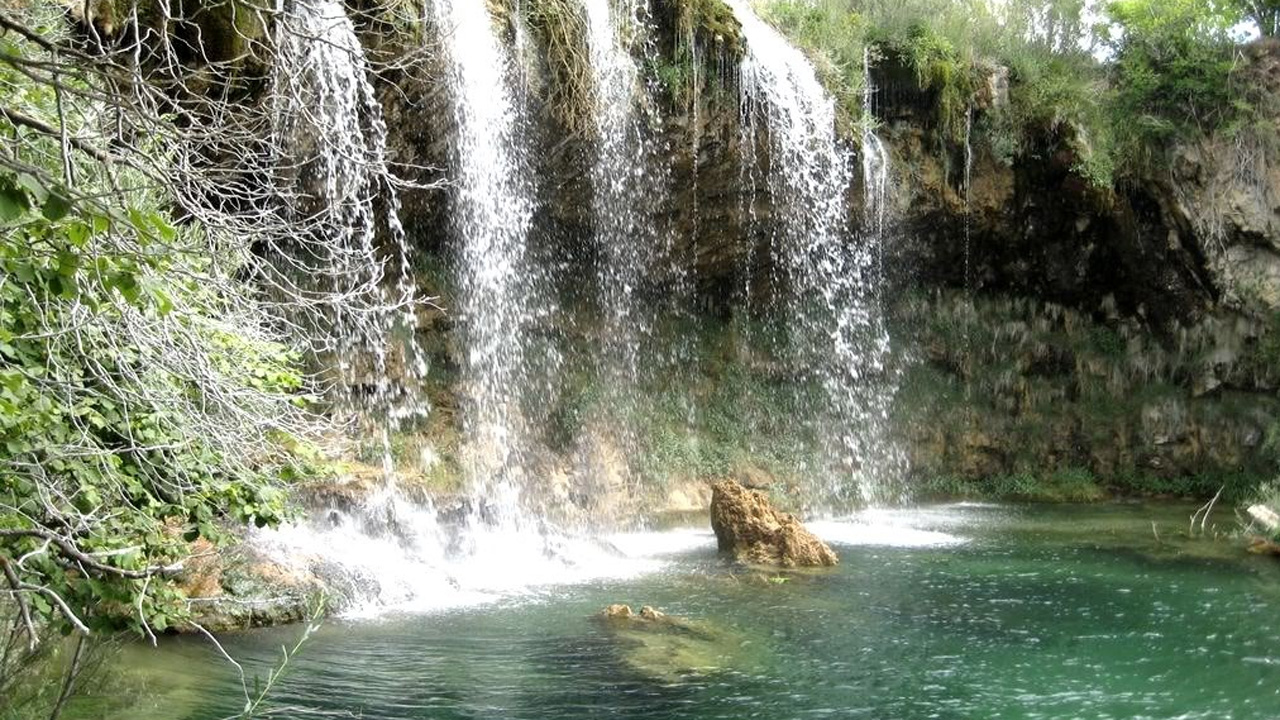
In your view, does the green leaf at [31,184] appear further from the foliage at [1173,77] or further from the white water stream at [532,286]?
the foliage at [1173,77]

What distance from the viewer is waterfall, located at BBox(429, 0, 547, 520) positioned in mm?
14852

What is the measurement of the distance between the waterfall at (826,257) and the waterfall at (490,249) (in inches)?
140

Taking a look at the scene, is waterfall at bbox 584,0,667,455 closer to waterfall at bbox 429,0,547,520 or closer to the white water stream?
the white water stream

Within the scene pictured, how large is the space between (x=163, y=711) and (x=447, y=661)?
82.9 inches

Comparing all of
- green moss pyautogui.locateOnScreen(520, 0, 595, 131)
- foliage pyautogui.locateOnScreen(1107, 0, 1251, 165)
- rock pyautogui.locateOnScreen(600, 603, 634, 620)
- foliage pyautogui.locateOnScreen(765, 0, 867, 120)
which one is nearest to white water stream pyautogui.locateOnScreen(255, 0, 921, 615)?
green moss pyautogui.locateOnScreen(520, 0, 595, 131)

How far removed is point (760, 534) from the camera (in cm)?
1298

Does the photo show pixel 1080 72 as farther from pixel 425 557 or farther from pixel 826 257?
pixel 425 557

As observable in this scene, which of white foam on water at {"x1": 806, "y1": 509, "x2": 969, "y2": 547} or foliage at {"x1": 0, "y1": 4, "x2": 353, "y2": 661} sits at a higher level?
foliage at {"x1": 0, "y1": 4, "x2": 353, "y2": 661}

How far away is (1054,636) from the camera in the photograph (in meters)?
9.54

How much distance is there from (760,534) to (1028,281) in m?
10.3

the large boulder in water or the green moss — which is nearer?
the large boulder in water

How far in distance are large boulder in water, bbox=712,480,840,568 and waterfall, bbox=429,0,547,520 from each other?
2.95 m

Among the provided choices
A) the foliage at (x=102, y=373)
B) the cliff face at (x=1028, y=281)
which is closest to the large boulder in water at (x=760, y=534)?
the cliff face at (x=1028, y=281)

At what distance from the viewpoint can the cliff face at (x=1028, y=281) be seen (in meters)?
17.4
